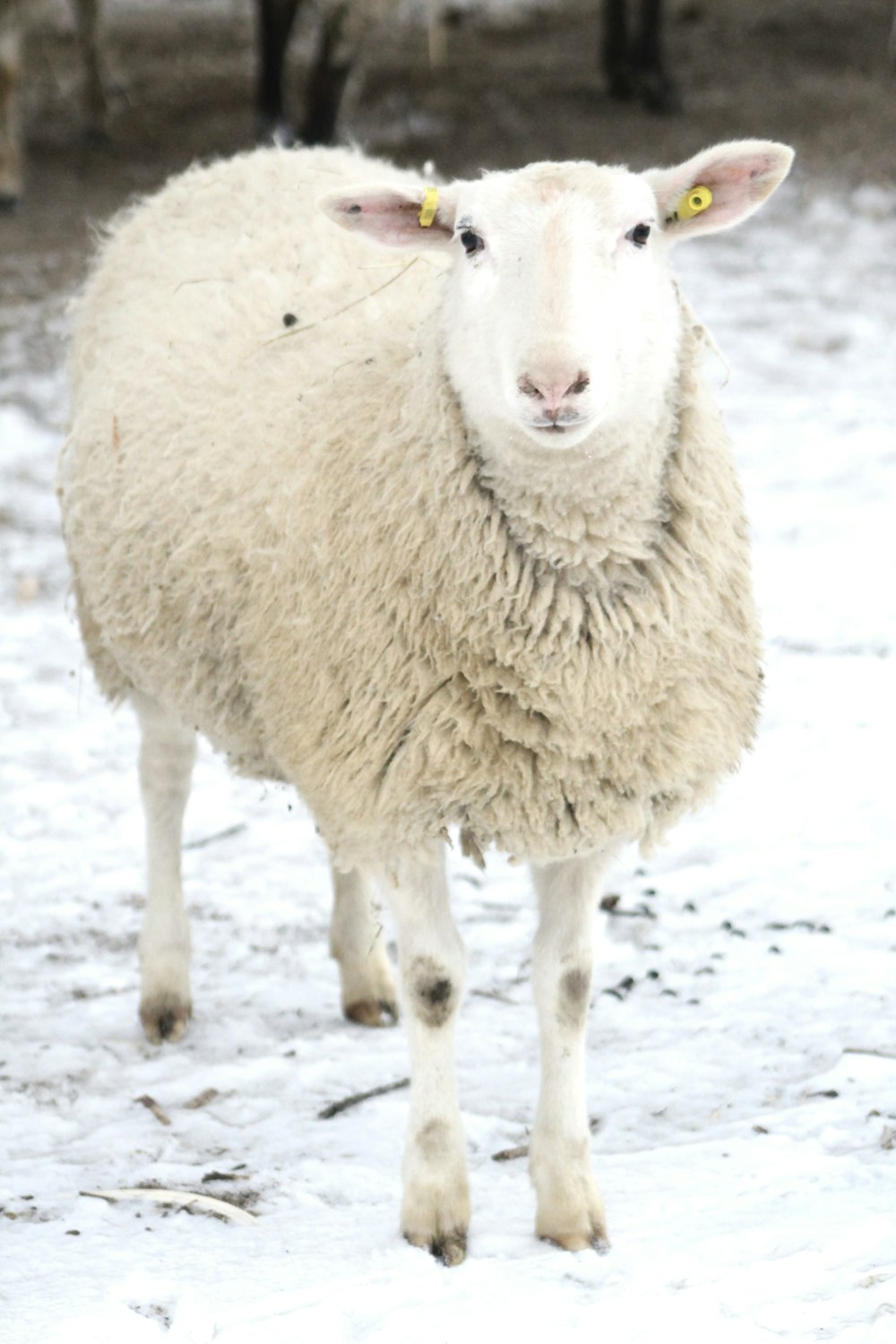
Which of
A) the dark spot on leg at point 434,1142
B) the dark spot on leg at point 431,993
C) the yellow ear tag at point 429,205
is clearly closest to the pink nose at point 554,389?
the yellow ear tag at point 429,205

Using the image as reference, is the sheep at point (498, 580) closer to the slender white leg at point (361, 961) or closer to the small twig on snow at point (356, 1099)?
the small twig on snow at point (356, 1099)

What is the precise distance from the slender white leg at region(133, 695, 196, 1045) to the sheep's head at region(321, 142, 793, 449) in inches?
58.1

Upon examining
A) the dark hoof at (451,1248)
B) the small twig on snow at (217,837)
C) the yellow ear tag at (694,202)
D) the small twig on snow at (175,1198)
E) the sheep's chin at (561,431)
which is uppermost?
the yellow ear tag at (694,202)

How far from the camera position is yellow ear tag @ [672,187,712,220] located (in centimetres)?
302

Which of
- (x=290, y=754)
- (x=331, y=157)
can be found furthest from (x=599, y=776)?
(x=331, y=157)

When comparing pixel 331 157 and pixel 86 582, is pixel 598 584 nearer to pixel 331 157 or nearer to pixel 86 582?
pixel 86 582

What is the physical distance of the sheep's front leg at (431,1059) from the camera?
3018mm

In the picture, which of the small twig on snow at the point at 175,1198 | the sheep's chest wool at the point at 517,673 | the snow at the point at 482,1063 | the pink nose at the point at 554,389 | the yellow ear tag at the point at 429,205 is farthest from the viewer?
the small twig on snow at the point at 175,1198

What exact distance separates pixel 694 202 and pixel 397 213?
53cm

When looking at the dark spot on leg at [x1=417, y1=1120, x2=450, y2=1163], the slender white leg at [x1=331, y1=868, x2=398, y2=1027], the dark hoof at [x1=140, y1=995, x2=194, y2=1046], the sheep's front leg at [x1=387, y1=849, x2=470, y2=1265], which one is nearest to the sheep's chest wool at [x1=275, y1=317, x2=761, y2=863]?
the sheep's front leg at [x1=387, y1=849, x2=470, y2=1265]

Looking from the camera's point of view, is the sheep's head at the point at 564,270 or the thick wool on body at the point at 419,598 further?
the thick wool on body at the point at 419,598

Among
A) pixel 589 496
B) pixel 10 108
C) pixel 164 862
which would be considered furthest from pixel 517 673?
pixel 10 108

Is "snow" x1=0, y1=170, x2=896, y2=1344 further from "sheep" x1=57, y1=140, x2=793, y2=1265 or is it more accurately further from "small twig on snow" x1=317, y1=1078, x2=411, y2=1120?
"sheep" x1=57, y1=140, x2=793, y2=1265

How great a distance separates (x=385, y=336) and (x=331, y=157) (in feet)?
3.69
